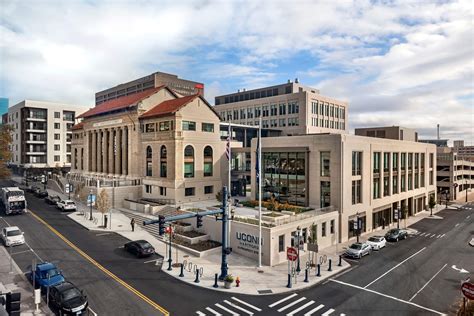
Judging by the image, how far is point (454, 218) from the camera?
57438 mm

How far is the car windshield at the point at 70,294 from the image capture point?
19578 mm

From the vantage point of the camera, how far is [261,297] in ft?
75.1

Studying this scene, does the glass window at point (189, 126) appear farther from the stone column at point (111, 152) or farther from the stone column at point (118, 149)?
the stone column at point (111, 152)

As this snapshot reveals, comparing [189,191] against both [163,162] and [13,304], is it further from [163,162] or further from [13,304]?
[13,304]

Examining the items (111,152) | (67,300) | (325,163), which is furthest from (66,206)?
(325,163)

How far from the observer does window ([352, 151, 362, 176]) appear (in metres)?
42.0

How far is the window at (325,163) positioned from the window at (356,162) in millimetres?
3934

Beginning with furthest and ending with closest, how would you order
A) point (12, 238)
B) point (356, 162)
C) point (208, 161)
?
point (208, 161) < point (356, 162) < point (12, 238)

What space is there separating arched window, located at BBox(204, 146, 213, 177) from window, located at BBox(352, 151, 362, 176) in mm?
25694

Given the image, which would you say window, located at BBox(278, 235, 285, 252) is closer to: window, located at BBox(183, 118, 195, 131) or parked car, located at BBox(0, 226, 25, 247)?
parked car, located at BBox(0, 226, 25, 247)

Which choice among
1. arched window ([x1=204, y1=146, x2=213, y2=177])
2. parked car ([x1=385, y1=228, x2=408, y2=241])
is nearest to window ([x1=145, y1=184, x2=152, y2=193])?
arched window ([x1=204, y1=146, x2=213, y2=177])

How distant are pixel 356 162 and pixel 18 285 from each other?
39173 millimetres

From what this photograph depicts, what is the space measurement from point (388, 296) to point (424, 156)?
163 ft

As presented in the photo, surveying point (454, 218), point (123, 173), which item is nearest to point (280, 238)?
point (123, 173)
